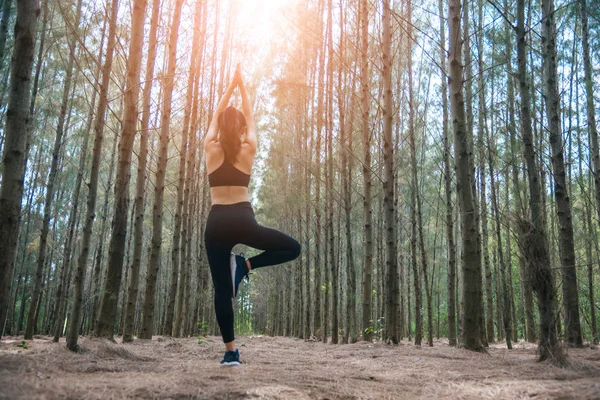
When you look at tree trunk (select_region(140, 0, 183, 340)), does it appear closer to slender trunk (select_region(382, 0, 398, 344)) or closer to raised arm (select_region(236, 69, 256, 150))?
slender trunk (select_region(382, 0, 398, 344))

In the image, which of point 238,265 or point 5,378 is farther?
point 238,265

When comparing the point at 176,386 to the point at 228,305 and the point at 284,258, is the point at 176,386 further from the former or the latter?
the point at 284,258

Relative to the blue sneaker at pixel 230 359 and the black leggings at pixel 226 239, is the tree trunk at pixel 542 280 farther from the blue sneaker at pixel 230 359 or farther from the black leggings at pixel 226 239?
the blue sneaker at pixel 230 359

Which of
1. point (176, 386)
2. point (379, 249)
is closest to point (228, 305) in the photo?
point (176, 386)

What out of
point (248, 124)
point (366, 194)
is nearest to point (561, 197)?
point (366, 194)

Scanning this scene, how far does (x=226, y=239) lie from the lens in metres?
3.07

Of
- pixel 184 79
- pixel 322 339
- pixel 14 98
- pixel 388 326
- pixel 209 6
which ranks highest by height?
pixel 209 6

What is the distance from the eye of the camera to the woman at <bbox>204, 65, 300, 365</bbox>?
3.06 metres

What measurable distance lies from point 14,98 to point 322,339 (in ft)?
34.6

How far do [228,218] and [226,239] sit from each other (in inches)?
6.0

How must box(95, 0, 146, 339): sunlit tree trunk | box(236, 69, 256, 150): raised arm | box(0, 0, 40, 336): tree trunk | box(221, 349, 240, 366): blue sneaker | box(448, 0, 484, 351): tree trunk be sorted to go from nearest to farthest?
box(0, 0, 40, 336): tree trunk, box(221, 349, 240, 366): blue sneaker, box(236, 69, 256, 150): raised arm, box(95, 0, 146, 339): sunlit tree trunk, box(448, 0, 484, 351): tree trunk

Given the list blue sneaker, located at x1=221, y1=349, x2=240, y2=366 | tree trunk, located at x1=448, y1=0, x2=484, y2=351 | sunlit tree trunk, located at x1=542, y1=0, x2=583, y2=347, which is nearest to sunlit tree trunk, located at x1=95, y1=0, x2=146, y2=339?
blue sneaker, located at x1=221, y1=349, x2=240, y2=366

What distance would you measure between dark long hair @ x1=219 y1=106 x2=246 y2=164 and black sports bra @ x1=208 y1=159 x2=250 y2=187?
51 mm

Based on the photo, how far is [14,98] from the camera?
8.75 feet
